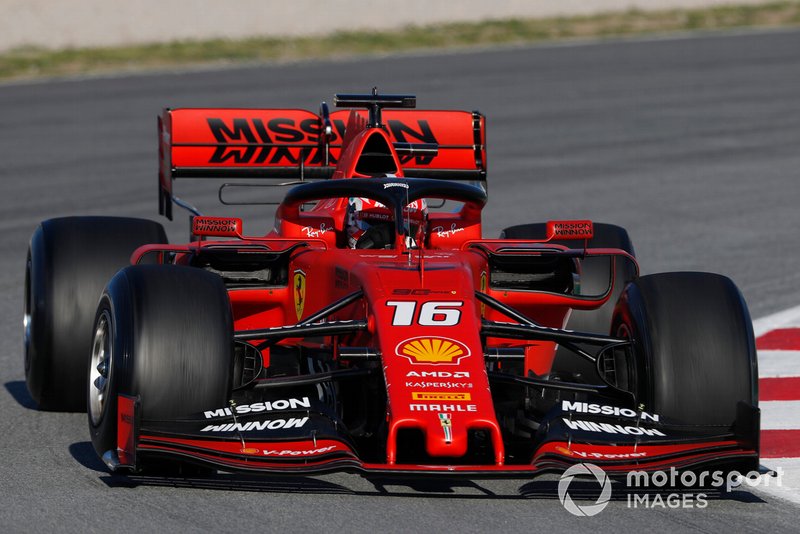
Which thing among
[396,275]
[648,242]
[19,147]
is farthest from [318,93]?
[396,275]

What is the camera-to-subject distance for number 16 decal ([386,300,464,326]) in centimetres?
601

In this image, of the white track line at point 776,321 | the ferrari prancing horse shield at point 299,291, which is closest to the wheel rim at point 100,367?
the ferrari prancing horse shield at point 299,291

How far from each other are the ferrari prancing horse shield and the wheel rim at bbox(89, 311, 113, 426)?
105cm

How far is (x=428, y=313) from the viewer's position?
19.9 ft

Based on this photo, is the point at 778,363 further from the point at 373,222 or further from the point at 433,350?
the point at 433,350

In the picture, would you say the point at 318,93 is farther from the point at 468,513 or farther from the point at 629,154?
the point at 468,513

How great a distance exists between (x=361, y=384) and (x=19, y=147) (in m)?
12.5

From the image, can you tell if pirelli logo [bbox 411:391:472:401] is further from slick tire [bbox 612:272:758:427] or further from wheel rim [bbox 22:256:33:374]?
wheel rim [bbox 22:256:33:374]

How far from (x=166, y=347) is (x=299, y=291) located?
1.31 metres

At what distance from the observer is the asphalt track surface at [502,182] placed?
224 inches

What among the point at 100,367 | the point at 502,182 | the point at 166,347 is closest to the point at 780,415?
the point at 166,347

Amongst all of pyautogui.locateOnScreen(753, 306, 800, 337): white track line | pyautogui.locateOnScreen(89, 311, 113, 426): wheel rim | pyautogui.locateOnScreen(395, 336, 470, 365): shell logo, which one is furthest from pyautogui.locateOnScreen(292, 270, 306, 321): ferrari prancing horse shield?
pyautogui.locateOnScreen(753, 306, 800, 337): white track line

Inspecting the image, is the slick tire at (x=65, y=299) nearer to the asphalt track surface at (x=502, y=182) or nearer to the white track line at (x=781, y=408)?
the asphalt track surface at (x=502, y=182)

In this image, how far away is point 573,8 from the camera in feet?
113
